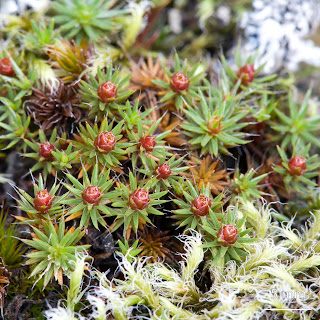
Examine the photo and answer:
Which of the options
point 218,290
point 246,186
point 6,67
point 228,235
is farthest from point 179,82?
point 218,290

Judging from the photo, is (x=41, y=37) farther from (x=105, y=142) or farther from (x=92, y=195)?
(x=92, y=195)

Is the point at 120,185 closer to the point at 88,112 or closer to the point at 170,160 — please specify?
the point at 170,160

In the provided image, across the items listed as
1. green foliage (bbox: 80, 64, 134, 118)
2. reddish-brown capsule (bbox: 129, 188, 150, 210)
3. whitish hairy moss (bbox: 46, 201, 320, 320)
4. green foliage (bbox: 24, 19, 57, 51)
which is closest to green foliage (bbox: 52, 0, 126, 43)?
green foliage (bbox: 24, 19, 57, 51)

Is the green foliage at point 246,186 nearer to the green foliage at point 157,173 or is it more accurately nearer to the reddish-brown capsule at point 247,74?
the green foliage at point 157,173

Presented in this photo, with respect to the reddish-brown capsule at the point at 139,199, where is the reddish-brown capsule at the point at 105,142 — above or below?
above

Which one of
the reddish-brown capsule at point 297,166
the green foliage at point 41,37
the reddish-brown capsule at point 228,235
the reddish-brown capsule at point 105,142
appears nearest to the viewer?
the reddish-brown capsule at point 228,235

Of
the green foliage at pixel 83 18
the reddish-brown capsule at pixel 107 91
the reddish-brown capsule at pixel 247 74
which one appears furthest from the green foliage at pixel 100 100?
the reddish-brown capsule at pixel 247 74
